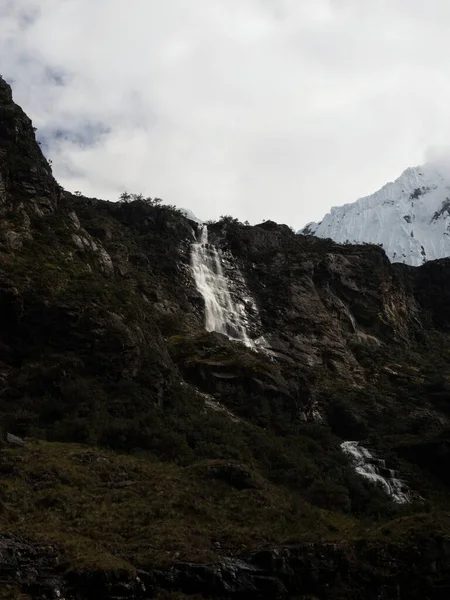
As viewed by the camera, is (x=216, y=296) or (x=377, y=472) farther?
(x=216, y=296)

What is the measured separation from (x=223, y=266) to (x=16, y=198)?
2993 cm

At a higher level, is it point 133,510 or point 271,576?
point 133,510

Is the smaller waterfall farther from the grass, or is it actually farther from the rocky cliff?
the grass

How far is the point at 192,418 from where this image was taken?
37750mm

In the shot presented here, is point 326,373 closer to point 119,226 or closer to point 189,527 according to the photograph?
point 119,226

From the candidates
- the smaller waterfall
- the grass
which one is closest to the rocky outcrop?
the grass

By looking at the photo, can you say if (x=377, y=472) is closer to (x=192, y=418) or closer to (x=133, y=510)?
(x=192, y=418)

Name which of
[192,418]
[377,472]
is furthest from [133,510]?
[377,472]

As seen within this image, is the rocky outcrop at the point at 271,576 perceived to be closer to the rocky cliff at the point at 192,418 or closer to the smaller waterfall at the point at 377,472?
the rocky cliff at the point at 192,418

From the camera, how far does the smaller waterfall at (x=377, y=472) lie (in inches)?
1460

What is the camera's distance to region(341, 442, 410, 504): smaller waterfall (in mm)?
37094

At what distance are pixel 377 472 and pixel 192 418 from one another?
39.7ft

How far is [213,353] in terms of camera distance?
5028 centimetres

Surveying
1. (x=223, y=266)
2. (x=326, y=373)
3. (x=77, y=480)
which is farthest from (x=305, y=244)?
(x=77, y=480)
